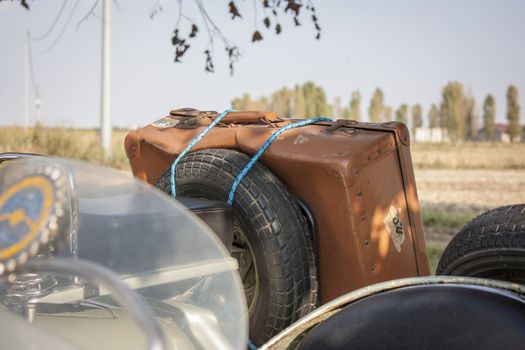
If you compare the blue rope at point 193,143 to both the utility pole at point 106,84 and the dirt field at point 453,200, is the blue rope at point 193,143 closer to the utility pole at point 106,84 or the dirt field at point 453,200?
the dirt field at point 453,200

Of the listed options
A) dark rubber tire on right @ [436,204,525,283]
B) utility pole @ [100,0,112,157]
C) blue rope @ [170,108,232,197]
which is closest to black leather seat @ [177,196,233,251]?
blue rope @ [170,108,232,197]

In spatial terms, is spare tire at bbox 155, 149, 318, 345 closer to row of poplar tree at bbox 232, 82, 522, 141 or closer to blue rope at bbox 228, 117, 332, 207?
blue rope at bbox 228, 117, 332, 207

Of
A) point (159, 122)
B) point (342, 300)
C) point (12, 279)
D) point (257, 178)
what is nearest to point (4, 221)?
point (12, 279)

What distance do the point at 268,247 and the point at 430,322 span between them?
1327mm

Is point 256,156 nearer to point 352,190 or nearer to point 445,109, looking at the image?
point 352,190

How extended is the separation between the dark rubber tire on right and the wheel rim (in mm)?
A: 771

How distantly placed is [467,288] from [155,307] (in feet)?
2.01

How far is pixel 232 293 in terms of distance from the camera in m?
1.09

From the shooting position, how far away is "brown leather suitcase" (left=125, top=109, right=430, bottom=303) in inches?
95.0

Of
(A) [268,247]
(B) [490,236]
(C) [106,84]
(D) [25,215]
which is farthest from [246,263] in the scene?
(C) [106,84]

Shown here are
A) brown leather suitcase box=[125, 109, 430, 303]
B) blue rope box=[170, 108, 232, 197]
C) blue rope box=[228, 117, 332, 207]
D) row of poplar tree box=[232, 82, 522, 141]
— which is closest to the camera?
brown leather suitcase box=[125, 109, 430, 303]

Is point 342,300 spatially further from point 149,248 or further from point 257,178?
point 257,178

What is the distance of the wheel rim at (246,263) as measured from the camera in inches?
101

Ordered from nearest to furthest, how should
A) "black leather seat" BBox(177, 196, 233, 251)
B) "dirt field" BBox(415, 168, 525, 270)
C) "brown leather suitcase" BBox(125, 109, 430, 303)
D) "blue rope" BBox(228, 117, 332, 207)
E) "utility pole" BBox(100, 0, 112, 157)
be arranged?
1. "black leather seat" BBox(177, 196, 233, 251)
2. "brown leather suitcase" BBox(125, 109, 430, 303)
3. "blue rope" BBox(228, 117, 332, 207)
4. "dirt field" BBox(415, 168, 525, 270)
5. "utility pole" BBox(100, 0, 112, 157)
